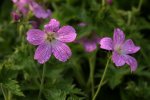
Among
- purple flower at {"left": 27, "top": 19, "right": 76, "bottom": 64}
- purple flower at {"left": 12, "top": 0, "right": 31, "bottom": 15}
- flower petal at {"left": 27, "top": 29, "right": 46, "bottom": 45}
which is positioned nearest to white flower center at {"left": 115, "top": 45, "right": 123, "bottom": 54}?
purple flower at {"left": 27, "top": 19, "right": 76, "bottom": 64}

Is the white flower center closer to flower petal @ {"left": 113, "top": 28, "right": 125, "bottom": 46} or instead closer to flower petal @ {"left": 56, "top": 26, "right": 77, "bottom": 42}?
flower petal @ {"left": 113, "top": 28, "right": 125, "bottom": 46}

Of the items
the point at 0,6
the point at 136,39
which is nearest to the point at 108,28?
the point at 136,39

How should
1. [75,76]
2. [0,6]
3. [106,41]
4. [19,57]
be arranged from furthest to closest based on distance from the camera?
[0,6], [75,76], [19,57], [106,41]

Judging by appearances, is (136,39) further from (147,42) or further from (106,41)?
(106,41)

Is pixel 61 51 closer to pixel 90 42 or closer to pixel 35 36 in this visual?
pixel 35 36

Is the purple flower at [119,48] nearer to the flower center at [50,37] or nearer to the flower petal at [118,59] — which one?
the flower petal at [118,59]

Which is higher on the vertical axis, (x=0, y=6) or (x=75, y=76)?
(x=0, y=6)
